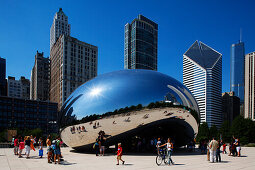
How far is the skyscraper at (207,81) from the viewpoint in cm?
18338

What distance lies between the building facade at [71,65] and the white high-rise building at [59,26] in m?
48.4

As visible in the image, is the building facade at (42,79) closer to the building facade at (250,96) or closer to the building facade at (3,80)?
the building facade at (3,80)

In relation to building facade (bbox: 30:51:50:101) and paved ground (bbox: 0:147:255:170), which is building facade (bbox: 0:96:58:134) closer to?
building facade (bbox: 30:51:50:101)

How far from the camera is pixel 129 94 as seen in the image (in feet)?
47.1

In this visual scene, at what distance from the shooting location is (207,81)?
609 feet

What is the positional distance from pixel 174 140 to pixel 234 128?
37.8 metres

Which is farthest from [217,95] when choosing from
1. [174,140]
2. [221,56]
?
[174,140]

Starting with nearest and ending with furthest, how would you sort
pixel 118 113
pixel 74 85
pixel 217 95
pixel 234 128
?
pixel 118 113
pixel 234 128
pixel 74 85
pixel 217 95

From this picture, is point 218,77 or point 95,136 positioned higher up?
point 218,77

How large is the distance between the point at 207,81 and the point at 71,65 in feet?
391

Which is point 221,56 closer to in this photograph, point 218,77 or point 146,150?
point 218,77

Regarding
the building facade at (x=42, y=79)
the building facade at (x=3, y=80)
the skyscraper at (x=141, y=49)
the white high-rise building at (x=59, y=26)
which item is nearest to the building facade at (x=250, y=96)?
the skyscraper at (x=141, y=49)

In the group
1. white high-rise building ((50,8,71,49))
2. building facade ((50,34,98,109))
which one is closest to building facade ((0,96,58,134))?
building facade ((50,34,98,109))

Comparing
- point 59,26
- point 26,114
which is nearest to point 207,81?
point 59,26
